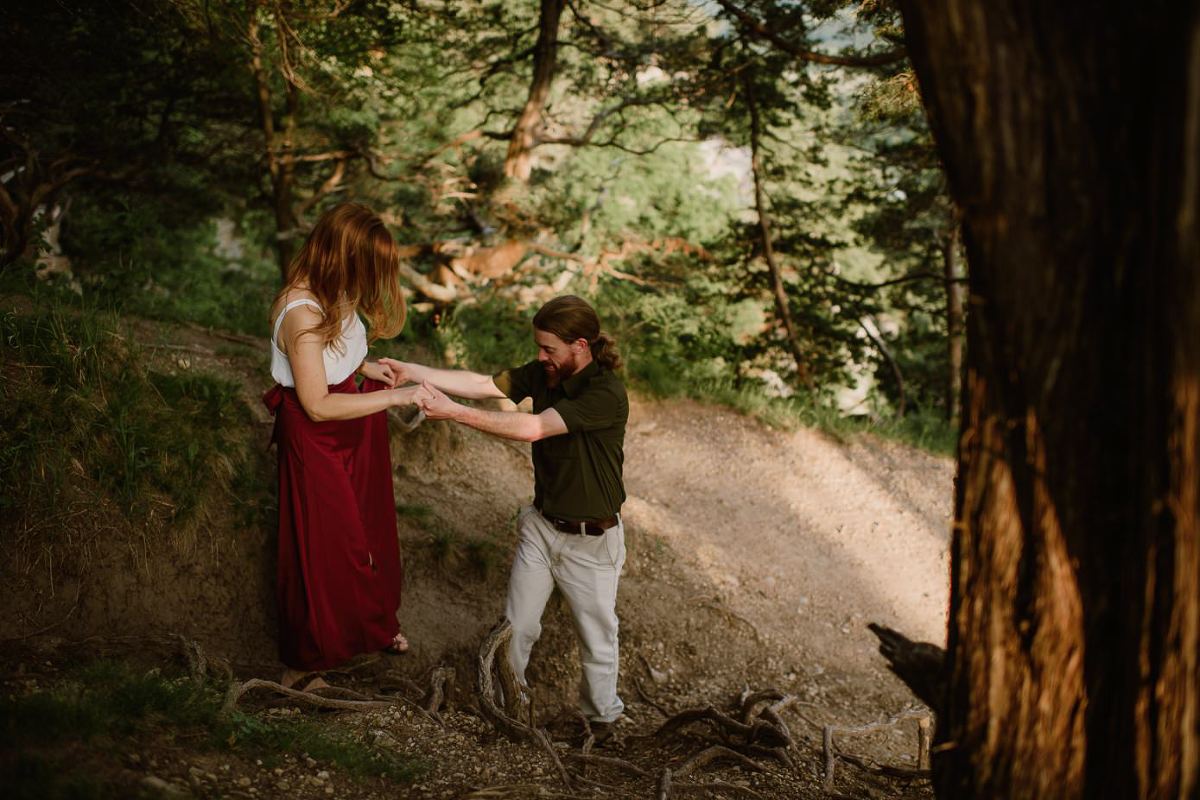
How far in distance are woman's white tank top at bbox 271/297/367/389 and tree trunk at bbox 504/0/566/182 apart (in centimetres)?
679

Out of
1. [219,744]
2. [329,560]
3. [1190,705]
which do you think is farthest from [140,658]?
[1190,705]

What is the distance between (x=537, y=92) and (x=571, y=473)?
7.20 meters

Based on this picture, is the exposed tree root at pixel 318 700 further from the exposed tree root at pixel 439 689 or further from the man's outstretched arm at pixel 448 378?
the man's outstretched arm at pixel 448 378

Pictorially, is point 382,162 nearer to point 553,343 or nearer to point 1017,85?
point 553,343

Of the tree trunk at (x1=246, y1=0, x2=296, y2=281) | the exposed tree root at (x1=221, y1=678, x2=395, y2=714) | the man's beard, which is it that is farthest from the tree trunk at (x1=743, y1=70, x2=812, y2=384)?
the exposed tree root at (x1=221, y1=678, x2=395, y2=714)

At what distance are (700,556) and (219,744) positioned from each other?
Answer: 4.98 metres

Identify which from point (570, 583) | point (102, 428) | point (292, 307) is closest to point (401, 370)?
point (292, 307)

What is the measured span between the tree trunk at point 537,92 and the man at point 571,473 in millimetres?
6506

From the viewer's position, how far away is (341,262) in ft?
13.1

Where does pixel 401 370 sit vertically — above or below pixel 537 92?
below

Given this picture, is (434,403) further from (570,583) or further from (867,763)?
(867,763)

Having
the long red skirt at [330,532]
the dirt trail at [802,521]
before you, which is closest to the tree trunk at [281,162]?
the dirt trail at [802,521]

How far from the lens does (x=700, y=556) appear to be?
298 inches

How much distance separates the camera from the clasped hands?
4.18 metres
